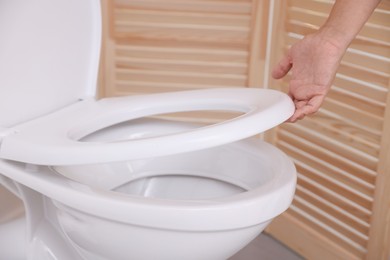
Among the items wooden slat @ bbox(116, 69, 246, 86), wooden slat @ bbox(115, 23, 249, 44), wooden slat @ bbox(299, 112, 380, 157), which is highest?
wooden slat @ bbox(115, 23, 249, 44)

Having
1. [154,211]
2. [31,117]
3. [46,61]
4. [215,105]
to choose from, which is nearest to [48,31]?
[46,61]

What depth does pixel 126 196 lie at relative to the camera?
113cm

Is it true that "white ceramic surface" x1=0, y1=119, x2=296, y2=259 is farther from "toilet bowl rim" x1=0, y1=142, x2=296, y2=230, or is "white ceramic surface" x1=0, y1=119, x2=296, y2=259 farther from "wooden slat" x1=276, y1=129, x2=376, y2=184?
"wooden slat" x1=276, y1=129, x2=376, y2=184

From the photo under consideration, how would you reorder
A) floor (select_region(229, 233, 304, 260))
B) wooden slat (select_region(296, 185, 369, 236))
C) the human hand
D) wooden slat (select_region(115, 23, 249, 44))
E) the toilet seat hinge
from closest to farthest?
the toilet seat hinge → the human hand → wooden slat (select_region(296, 185, 369, 236)) → floor (select_region(229, 233, 304, 260)) → wooden slat (select_region(115, 23, 249, 44))

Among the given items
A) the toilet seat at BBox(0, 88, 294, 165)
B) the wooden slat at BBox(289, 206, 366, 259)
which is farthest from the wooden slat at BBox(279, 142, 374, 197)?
the toilet seat at BBox(0, 88, 294, 165)

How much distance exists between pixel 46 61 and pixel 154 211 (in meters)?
0.43

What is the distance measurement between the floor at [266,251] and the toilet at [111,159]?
459 millimetres

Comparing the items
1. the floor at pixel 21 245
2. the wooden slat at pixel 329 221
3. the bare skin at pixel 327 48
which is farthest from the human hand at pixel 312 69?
the floor at pixel 21 245

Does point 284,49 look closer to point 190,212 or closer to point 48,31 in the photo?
point 48,31

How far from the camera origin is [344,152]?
1.73m

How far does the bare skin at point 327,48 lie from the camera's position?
54.7 inches

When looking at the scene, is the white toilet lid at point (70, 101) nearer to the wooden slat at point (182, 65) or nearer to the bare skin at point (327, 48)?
the bare skin at point (327, 48)

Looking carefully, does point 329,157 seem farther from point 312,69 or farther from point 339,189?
point 312,69

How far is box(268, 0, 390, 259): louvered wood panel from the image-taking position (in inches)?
63.3
